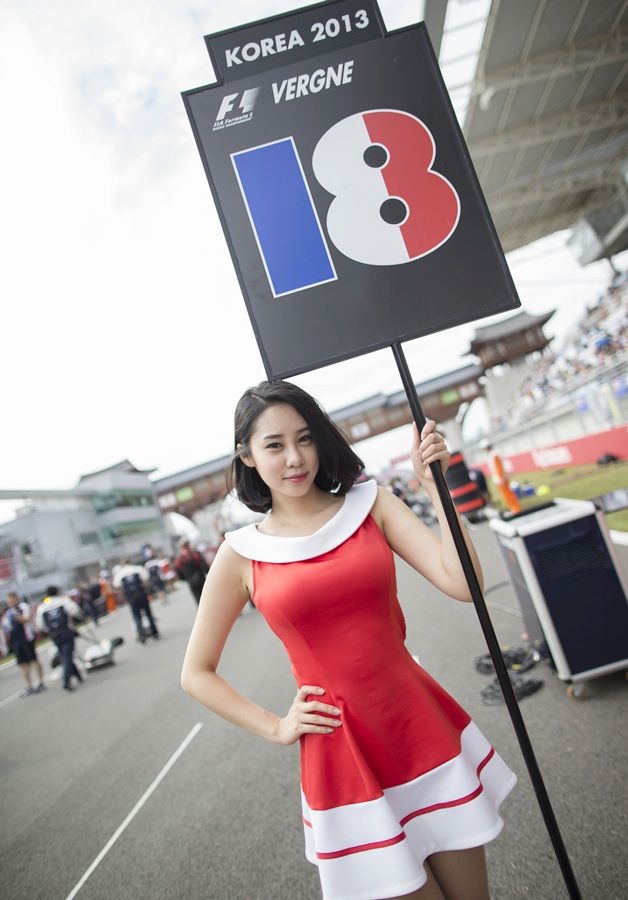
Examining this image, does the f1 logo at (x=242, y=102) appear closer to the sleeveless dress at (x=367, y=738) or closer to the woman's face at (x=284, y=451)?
the woman's face at (x=284, y=451)

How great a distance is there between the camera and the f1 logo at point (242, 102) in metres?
1.50

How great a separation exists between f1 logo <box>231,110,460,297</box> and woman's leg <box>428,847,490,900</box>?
4.78 feet

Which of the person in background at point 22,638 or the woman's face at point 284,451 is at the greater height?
the woman's face at point 284,451

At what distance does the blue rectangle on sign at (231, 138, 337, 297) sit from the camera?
1.46 metres

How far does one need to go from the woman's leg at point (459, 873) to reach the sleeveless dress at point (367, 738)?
47 millimetres

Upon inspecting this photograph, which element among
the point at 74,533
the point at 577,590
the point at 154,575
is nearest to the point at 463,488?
the point at 577,590

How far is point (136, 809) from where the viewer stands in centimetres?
378

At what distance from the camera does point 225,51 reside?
4.91 ft

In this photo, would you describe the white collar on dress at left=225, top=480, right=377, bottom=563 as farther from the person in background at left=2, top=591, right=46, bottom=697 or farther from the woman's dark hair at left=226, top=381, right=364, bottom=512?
the person in background at left=2, top=591, right=46, bottom=697

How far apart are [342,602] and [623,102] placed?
21.9 meters

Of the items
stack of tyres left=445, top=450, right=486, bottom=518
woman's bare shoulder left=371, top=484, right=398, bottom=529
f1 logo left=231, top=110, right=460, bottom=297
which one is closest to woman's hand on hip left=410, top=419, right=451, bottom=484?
woman's bare shoulder left=371, top=484, right=398, bottom=529

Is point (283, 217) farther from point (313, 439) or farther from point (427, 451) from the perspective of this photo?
point (427, 451)

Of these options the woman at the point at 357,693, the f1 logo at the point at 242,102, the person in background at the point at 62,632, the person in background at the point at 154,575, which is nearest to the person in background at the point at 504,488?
the person in background at the point at 62,632

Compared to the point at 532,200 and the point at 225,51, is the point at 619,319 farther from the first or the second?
the point at 225,51
